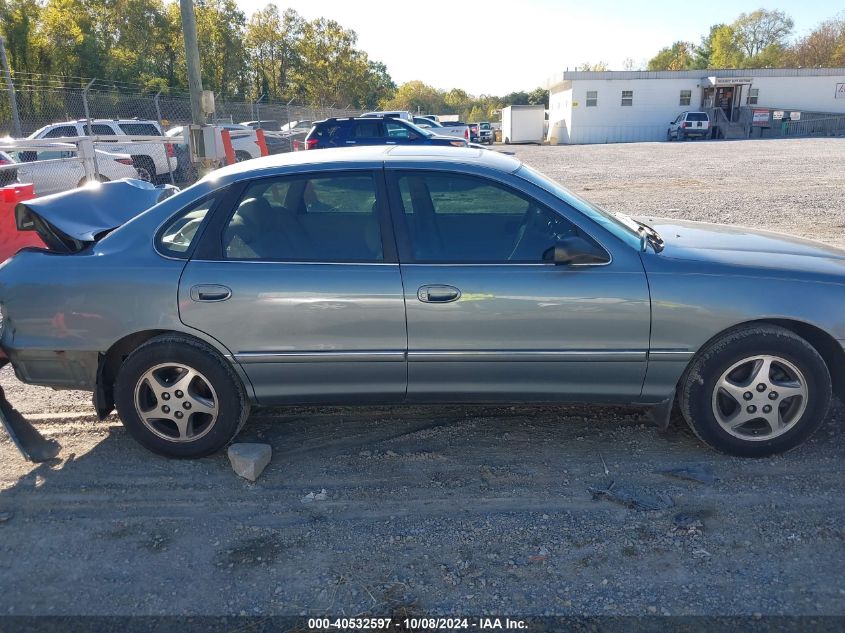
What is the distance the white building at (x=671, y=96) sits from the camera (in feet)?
156

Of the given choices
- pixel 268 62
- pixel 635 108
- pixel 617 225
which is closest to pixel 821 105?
pixel 635 108

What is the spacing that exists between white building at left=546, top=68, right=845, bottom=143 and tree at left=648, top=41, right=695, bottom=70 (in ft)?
148

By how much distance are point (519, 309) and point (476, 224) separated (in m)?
0.68

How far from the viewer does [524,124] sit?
168ft

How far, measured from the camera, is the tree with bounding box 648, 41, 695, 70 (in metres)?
91.2

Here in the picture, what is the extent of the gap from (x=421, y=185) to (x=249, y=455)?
70.7 inches

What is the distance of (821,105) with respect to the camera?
48.0 meters

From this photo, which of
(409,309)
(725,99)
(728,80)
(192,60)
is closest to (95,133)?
(192,60)

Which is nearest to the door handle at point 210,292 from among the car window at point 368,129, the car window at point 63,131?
the car window at point 368,129

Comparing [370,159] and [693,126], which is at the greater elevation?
[693,126]

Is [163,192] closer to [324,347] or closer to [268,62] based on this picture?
[324,347]

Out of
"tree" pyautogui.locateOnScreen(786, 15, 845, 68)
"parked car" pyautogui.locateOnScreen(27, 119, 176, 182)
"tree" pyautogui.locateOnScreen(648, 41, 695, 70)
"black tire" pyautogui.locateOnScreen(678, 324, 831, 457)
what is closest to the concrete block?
"black tire" pyautogui.locateOnScreen(678, 324, 831, 457)

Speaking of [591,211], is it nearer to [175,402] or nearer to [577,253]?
[577,253]

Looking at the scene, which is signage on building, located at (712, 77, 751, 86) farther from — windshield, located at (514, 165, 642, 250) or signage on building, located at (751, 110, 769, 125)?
windshield, located at (514, 165, 642, 250)
